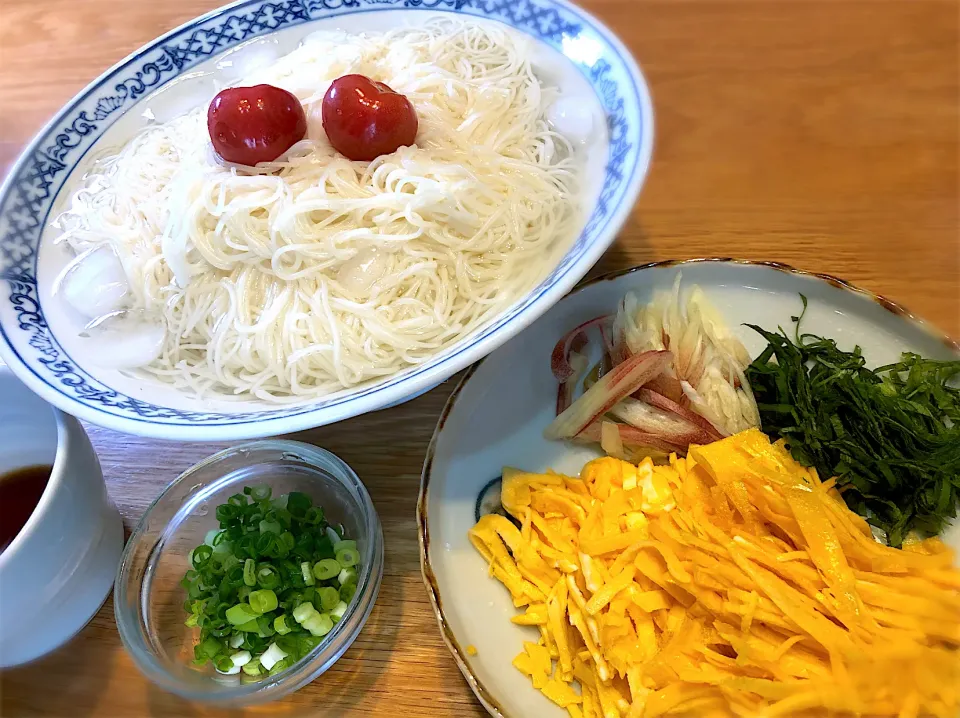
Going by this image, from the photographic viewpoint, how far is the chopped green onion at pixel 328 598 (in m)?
0.96

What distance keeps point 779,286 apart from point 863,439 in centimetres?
33

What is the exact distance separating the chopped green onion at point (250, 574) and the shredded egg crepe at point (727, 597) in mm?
325

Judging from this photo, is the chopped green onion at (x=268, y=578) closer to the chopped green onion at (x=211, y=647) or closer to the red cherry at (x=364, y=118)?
Result: the chopped green onion at (x=211, y=647)

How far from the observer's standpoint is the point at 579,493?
3.51ft

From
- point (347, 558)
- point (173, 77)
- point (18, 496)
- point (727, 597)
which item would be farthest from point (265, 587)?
point (173, 77)

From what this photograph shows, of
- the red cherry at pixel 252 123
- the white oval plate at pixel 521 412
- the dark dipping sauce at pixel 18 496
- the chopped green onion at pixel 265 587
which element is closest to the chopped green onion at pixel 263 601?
the chopped green onion at pixel 265 587

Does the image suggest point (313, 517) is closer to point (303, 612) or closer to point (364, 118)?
point (303, 612)

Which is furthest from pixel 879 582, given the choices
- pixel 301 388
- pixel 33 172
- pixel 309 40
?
pixel 33 172

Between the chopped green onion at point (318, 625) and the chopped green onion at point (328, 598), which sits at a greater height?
the chopped green onion at point (328, 598)

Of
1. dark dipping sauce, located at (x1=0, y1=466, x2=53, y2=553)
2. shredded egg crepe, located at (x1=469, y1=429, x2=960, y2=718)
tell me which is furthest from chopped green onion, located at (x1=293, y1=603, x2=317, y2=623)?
dark dipping sauce, located at (x1=0, y1=466, x2=53, y2=553)

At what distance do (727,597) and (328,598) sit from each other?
0.55 m

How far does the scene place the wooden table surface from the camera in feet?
3.34

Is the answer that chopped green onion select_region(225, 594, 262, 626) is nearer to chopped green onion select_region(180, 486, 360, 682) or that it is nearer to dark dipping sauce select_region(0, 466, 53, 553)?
chopped green onion select_region(180, 486, 360, 682)

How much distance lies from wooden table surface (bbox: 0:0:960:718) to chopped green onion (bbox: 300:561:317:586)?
13 centimetres
